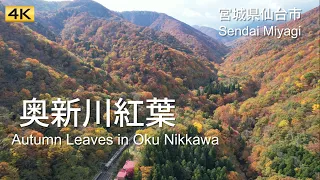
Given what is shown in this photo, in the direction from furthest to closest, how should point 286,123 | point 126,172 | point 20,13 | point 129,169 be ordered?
point 286,123
point 129,169
point 126,172
point 20,13

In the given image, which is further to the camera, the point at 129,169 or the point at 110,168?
the point at 110,168

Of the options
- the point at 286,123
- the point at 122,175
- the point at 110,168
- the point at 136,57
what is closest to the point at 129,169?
the point at 122,175

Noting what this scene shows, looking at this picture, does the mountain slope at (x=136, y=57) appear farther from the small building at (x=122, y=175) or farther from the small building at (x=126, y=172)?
the small building at (x=122, y=175)

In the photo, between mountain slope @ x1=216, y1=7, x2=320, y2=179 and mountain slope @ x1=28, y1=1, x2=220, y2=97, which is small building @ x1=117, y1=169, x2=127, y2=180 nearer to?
mountain slope @ x1=216, y1=7, x2=320, y2=179

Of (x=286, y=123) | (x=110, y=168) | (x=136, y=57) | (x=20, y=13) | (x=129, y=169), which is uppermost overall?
(x=136, y=57)

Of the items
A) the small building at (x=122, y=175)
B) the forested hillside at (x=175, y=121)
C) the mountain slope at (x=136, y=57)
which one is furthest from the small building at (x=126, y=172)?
the mountain slope at (x=136, y=57)

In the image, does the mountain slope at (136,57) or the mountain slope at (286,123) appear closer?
the mountain slope at (286,123)

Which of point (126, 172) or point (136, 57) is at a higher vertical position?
point (136, 57)

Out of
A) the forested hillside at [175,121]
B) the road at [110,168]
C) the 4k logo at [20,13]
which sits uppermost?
the 4k logo at [20,13]

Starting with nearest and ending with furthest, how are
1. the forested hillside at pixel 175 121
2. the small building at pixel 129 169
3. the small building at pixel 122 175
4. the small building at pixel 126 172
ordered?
1. the small building at pixel 122 175
2. the small building at pixel 126 172
3. the forested hillside at pixel 175 121
4. the small building at pixel 129 169

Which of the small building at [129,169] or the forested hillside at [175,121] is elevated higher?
the forested hillside at [175,121]

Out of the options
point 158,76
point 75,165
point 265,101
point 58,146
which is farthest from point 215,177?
point 158,76

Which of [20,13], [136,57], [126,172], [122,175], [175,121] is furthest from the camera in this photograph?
[136,57]

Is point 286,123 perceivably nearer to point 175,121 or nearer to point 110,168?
point 175,121
